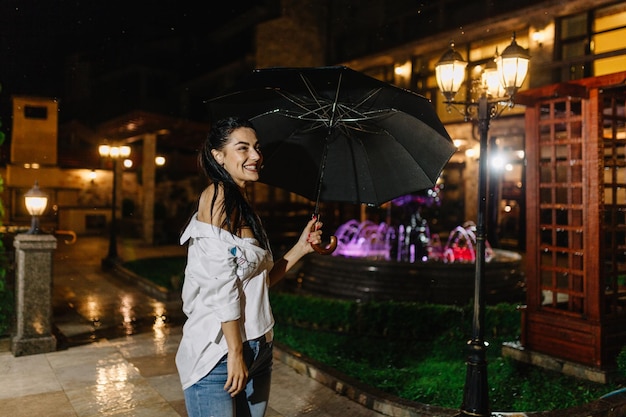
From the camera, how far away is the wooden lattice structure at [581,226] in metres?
6.62

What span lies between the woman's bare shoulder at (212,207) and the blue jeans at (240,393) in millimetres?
649

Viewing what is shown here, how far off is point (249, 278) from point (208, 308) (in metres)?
0.25

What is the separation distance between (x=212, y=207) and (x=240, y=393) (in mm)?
1025

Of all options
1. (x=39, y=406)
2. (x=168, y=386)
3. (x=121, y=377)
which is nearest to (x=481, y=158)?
(x=168, y=386)

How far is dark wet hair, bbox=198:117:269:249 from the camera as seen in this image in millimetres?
2594

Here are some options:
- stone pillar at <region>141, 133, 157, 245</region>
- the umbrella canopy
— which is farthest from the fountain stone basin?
stone pillar at <region>141, 133, 157, 245</region>

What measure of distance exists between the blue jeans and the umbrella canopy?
112cm

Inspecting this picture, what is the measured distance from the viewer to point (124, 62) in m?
32.0

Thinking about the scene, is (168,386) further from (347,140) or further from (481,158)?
(481,158)

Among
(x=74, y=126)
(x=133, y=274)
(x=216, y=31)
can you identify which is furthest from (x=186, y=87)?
(x=133, y=274)

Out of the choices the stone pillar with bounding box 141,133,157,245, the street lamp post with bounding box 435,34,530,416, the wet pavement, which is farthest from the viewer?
the stone pillar with bounding box 141,133,157,245

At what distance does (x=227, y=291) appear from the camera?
8.04 ft

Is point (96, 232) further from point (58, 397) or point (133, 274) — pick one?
point (58, 397)

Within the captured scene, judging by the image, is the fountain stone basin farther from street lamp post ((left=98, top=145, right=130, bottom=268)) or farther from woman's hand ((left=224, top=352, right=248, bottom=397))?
woman's hand ((left=224, top=352, right=248, bottom=397))
